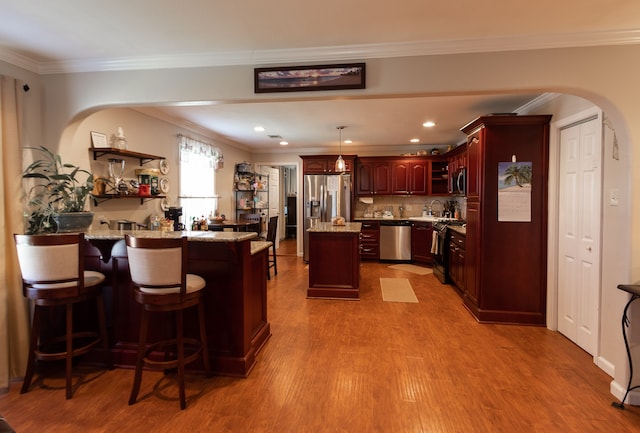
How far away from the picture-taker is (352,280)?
14.1ft

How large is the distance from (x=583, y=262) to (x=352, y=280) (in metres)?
2.45

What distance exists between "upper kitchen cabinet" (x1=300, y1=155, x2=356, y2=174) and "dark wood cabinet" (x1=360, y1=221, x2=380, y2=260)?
1219 mm

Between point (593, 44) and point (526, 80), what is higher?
point (593, 44)

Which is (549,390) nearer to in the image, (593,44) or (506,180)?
(506,180)

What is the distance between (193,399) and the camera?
2.18 metres

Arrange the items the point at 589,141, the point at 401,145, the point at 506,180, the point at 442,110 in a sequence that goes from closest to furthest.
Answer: the point at 589,141, the point at 506,180, the point at 442,110, the point at 401,145

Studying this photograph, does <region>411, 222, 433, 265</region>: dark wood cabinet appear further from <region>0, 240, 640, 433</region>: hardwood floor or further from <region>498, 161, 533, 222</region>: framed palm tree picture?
<region>0, 240, 640, 433</region>: hardwood floor

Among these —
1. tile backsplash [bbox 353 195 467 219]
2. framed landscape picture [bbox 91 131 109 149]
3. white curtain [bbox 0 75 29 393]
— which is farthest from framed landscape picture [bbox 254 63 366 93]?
tile backsplash [bbox 353 195 467 219]

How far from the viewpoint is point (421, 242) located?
21.0ft

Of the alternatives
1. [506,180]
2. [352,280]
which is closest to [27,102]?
[352,280]

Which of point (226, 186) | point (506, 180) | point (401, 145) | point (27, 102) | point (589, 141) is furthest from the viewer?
point (401, 145)

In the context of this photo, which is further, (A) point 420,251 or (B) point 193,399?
(A) point 420,251

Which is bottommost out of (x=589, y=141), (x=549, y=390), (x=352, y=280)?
(x=549, y=390)

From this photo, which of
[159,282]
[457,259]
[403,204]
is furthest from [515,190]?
[403,204]
